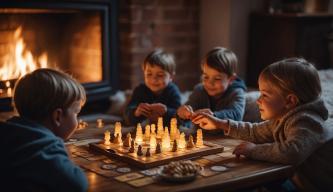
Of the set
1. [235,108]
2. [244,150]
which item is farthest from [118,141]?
[235,108]

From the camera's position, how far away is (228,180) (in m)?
1.49

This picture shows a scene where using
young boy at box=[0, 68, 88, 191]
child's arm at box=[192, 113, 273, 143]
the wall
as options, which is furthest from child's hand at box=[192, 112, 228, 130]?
the wall

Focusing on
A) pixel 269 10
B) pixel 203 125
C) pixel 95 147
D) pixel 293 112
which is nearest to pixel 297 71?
pixel 293 112

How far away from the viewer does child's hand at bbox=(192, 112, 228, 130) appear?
1937 millimetres

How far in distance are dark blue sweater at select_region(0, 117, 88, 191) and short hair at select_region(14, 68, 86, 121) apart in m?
0.07

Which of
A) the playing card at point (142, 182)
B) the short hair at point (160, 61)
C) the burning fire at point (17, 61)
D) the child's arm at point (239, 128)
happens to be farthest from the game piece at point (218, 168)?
the burning fire at point (17, 61)

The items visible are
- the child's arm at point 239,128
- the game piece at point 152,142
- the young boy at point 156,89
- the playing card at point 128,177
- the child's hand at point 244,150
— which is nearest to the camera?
the playing card at point 128,177

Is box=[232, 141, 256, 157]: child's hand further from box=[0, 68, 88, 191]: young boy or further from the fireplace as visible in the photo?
the fireplace

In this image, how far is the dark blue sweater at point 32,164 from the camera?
1.38 m

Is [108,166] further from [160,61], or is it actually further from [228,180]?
[160,61]

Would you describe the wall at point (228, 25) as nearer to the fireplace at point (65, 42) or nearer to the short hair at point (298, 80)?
the fireplace at point (65, 42)

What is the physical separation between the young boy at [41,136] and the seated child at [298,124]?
58cm

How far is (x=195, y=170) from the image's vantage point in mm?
1501

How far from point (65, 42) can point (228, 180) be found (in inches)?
73.8
